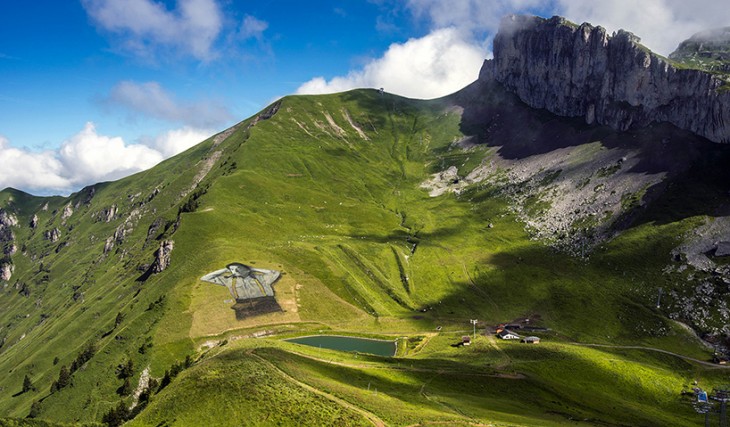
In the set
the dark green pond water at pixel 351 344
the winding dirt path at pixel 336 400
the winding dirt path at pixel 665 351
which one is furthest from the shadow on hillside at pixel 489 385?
the winding dirt path at pixel 665 351

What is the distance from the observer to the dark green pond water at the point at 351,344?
490 feet

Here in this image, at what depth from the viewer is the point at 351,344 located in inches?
6196

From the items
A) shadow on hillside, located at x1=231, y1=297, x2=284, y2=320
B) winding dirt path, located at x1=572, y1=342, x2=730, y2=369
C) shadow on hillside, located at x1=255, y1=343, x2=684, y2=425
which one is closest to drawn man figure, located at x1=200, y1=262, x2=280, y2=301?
shadow on hillside, located at x1=231, y1=297, x2=284, y2=320

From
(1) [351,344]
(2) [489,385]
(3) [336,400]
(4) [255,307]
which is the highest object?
(4) [255,307]

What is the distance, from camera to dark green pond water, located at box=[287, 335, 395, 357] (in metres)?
149

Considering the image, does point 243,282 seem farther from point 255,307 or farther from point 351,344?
point 351,344

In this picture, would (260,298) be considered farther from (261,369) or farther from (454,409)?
(454,409)

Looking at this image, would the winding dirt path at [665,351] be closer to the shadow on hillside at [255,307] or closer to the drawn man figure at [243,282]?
the shadow on hillside at [255,307]

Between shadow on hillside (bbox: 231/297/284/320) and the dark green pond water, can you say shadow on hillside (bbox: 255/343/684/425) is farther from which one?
shadow on hillside (bbox: 231/297/284/320)

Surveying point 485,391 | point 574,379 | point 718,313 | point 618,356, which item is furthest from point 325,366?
point 718,313

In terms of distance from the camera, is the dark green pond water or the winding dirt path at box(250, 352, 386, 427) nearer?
the winding dirt path at box(250, 352, 386, 427)

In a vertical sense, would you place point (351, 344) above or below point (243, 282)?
below

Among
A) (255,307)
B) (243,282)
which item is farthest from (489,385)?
(243,282)

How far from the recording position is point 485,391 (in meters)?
101
